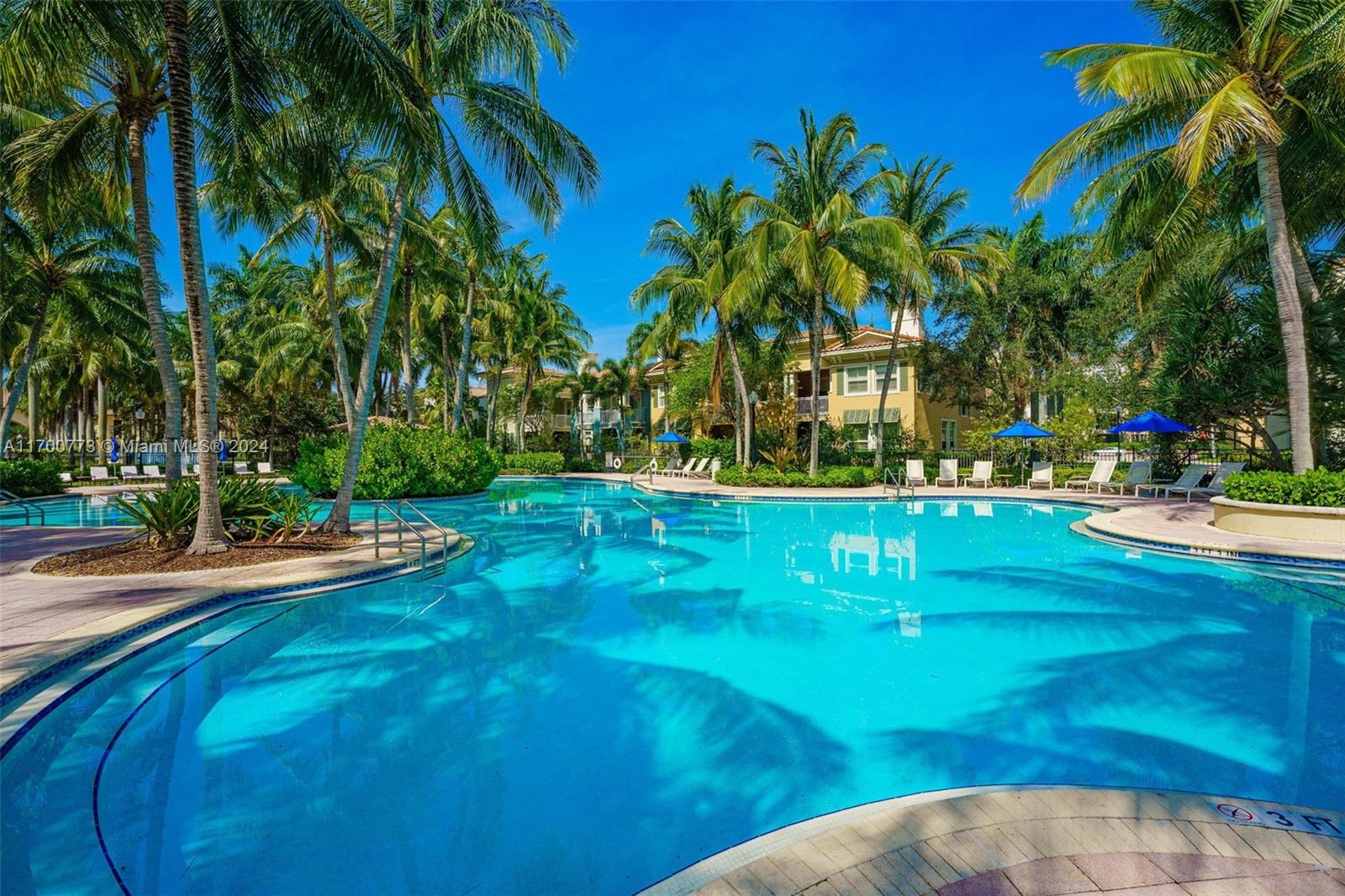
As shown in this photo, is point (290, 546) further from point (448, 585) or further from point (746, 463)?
point (746, 463)

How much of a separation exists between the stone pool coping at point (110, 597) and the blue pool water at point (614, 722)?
0.39 metres

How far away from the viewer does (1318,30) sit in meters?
10.4

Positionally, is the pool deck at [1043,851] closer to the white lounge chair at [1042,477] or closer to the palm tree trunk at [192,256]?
the palm tree trunk at [192,256]

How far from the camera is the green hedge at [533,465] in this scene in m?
32.7

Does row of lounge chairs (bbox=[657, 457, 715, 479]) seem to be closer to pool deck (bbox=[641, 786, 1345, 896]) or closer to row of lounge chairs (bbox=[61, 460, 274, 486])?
row of lounge chairs (bbox=[61, 460, 274, 486])

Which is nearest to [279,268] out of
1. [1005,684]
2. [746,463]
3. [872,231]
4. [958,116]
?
[746,463]

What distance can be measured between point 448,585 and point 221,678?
3.61 m

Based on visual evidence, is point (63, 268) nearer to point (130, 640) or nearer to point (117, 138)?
point (117, 138)

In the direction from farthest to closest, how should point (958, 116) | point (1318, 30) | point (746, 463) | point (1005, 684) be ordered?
point (746, 463) → point (958, 116) → point (1318, 30) → point (1005, 684)

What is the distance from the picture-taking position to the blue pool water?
3.35 meters

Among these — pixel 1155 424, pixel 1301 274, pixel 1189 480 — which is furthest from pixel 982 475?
pixel 1301 274

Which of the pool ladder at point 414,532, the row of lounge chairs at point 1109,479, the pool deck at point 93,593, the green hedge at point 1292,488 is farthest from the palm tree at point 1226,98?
the pool deck at point 93,593

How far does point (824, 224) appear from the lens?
19.4 m

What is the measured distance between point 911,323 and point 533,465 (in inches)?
840
